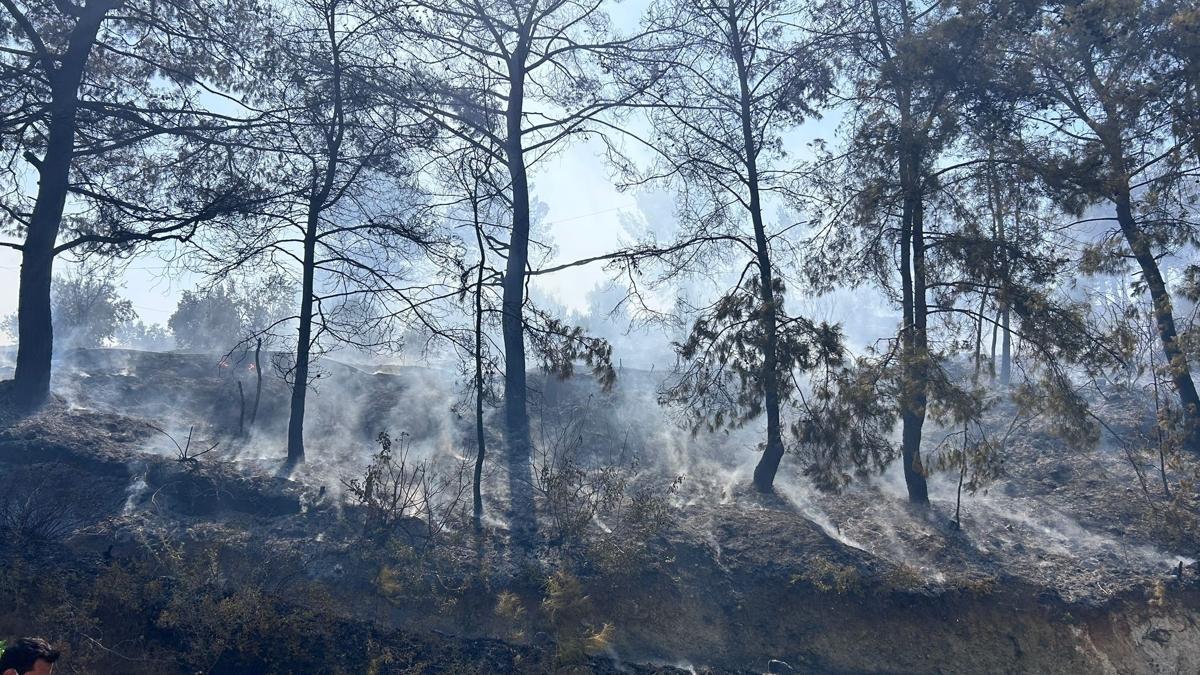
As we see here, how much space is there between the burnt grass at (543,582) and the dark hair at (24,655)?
6.50 ft

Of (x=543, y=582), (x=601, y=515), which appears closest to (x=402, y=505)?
(x=543, y=582)

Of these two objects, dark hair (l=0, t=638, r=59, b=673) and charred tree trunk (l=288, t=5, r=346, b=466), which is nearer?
dark hair (l=0, t=638, r=59, b=673)

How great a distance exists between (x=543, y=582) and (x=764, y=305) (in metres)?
4.80

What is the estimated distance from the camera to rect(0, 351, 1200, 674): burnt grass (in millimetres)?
6922

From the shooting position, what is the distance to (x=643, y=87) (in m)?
13.4

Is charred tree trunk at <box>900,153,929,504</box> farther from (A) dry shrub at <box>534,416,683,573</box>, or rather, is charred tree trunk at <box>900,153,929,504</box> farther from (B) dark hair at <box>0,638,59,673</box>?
(B) dark hair at <box>0,638,59,673</box>

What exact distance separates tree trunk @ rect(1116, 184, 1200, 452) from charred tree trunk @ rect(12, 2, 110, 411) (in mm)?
16008

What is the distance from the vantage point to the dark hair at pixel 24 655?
453 centimetres

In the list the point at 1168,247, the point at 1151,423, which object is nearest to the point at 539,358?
A: the point at 1168,247

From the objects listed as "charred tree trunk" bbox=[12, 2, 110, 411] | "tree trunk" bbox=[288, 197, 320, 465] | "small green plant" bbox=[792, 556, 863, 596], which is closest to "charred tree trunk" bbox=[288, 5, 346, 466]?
"tree trunk" bbox=[288, 197, 320, 465]

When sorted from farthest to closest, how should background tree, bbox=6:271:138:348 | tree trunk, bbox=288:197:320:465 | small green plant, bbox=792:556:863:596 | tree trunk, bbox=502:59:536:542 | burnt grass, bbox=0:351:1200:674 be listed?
background tree, bbox=6:271:138:348
tree trunk, bbox=502:59:536:542
tree trunk, bbox=288:197:320:465
small green plant, bbox=792:556:863:596
burnt grass, bbox=0:351:1200:674

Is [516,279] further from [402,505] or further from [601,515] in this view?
[402,505]

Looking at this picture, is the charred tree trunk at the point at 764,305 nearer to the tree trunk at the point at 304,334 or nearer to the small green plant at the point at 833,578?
the small green plant at the point at 833,578

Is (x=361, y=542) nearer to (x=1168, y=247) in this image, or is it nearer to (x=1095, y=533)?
(x=1095, y=533)
